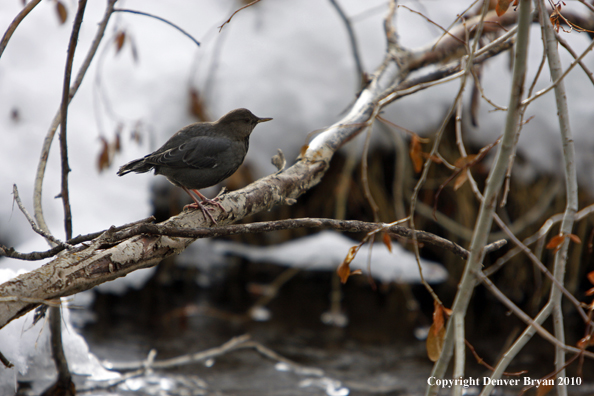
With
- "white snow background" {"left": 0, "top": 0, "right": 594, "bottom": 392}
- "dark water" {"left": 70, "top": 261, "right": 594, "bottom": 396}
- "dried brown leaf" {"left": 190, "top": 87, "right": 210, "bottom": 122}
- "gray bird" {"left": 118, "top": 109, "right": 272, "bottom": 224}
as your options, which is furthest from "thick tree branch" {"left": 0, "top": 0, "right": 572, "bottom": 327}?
"dried brown leaf" {"left": 190, "top": 87, "right": 210, "bottom": 122}

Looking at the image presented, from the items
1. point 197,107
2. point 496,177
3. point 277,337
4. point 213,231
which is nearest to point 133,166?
point 213,231

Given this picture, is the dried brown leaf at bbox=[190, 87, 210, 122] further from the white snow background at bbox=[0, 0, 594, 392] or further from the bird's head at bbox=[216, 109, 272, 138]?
the bird's head at bbox=[216, 109, 272, 138]

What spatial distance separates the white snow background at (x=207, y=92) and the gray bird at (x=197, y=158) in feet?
5.86

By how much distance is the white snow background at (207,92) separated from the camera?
4277 mm

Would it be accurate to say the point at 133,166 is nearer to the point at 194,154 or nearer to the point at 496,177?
the point at 194,154

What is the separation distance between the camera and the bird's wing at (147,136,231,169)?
234 centimetres

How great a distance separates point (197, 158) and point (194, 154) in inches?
1.1

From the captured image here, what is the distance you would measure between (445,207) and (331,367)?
2074mm

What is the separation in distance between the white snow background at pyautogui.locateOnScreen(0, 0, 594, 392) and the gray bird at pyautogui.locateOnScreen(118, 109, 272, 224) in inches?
70.3

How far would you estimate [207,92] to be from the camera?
475cm

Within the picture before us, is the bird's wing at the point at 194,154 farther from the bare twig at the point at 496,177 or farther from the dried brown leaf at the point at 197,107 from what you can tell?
the dried brown leaf at the point at 197,107

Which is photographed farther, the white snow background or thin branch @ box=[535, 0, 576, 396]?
the white snow background

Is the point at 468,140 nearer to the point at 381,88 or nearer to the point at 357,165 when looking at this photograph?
the point at 357,165

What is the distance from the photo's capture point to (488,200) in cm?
101
